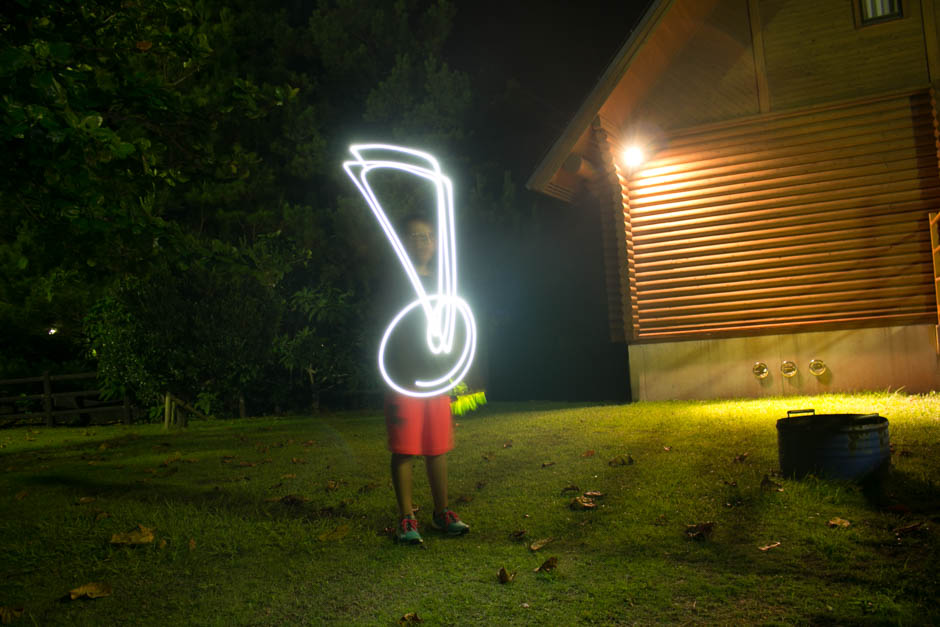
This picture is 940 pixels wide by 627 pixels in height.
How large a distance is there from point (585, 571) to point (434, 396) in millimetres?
1620

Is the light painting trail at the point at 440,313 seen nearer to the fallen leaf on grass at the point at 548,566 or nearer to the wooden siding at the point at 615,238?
the fallen leaf on grass at the point at 548,566

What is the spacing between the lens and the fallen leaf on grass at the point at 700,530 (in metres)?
4.36

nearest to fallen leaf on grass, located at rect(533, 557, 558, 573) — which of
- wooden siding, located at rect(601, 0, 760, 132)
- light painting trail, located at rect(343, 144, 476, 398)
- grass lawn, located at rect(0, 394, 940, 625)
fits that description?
grass lawn, located at rect(0, 394, 940, 625)

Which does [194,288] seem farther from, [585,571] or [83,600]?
[585,571]

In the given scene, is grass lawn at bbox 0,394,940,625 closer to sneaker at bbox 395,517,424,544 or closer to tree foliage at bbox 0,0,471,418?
sneaker at bbox 395,517,424,544

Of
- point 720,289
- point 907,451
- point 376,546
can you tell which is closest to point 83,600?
point 376,546

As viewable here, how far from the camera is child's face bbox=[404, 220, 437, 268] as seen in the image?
202 inches

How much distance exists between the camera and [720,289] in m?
11.6

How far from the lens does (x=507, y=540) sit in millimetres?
4582

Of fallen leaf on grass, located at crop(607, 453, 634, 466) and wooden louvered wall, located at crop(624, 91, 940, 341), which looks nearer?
fallen leaf on grass, located at crop(607, 453, 634, 466)

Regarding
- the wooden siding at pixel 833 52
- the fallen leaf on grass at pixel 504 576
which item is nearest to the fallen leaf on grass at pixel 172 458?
the fallen leaf on grass at pixel 504 576

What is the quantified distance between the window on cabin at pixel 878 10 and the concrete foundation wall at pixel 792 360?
4.72 m

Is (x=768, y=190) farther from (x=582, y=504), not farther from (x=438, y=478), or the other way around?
(x=438, y=478)

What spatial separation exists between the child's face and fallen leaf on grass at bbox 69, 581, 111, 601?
2.82m
